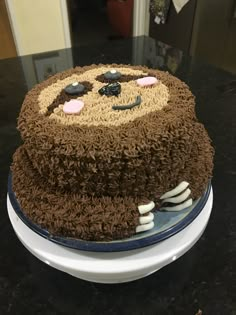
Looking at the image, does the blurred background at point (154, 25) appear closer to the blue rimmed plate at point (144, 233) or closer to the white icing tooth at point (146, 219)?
the blue rimmed plate at point (144, 233)

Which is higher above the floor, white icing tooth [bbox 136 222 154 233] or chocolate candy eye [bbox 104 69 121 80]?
chocolate candy eye [bbox 104 69 121 80]

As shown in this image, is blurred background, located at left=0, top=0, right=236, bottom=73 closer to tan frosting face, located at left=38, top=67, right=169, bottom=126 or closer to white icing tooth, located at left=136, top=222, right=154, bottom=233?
tan frosting face, located at left=38, top=67, right=169, bottom=126

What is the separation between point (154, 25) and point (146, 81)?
2270 mm

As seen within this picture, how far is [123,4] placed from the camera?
3.07 m

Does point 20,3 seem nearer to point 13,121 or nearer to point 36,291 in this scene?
point 13,121

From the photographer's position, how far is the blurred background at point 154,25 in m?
2.22

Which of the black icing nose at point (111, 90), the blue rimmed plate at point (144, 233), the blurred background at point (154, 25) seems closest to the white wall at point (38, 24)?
the blurred background at point (154, 25)

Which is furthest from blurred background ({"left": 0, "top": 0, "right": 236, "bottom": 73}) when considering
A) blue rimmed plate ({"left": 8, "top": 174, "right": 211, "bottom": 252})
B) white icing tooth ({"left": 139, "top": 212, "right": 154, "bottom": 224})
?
white icing tooth ({"left": 139, "top": 212, "right": 154, "bottom": 224})

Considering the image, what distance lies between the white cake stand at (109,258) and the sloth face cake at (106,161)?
39 mm

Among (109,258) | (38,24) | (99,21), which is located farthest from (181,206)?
(99,21)

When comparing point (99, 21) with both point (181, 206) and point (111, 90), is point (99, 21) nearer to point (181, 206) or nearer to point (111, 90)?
point (111, 90)

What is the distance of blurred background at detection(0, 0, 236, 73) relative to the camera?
2217 millimetres

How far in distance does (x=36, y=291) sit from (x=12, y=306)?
5 centimetres

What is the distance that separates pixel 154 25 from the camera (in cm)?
267
